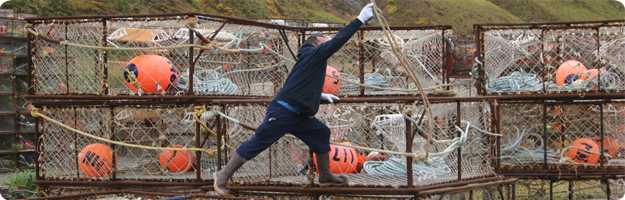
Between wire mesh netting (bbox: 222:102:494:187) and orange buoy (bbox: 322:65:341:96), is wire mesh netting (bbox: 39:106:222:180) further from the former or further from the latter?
orange buoy (bbox: 322:65:341:96)

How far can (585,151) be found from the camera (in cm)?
786

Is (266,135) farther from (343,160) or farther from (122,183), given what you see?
(122,183)

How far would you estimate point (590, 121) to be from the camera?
8031 mm

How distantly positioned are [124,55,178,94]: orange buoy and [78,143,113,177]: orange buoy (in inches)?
22.2

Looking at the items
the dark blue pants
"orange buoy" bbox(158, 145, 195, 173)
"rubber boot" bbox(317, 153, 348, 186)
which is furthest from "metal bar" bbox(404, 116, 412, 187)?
"orange buoy" bbox(158, 145, 195, 173)

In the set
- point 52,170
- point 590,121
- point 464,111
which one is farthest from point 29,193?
point 590,121

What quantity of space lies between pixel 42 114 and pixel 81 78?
43cm

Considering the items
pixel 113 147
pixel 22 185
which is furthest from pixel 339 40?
pixel 22 185

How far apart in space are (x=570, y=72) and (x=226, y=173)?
3.41 m

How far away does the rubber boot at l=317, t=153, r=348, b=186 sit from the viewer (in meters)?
6.13

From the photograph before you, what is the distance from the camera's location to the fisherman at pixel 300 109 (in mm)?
5711

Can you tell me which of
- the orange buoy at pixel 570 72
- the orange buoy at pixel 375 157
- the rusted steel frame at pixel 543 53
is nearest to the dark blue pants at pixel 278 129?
the orange buoy at pixel 375 157

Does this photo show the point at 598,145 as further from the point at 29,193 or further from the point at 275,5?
the point at 275,5

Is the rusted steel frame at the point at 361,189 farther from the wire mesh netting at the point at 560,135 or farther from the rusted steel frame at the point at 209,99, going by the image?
the wire mesh netting at the point at 560,135
